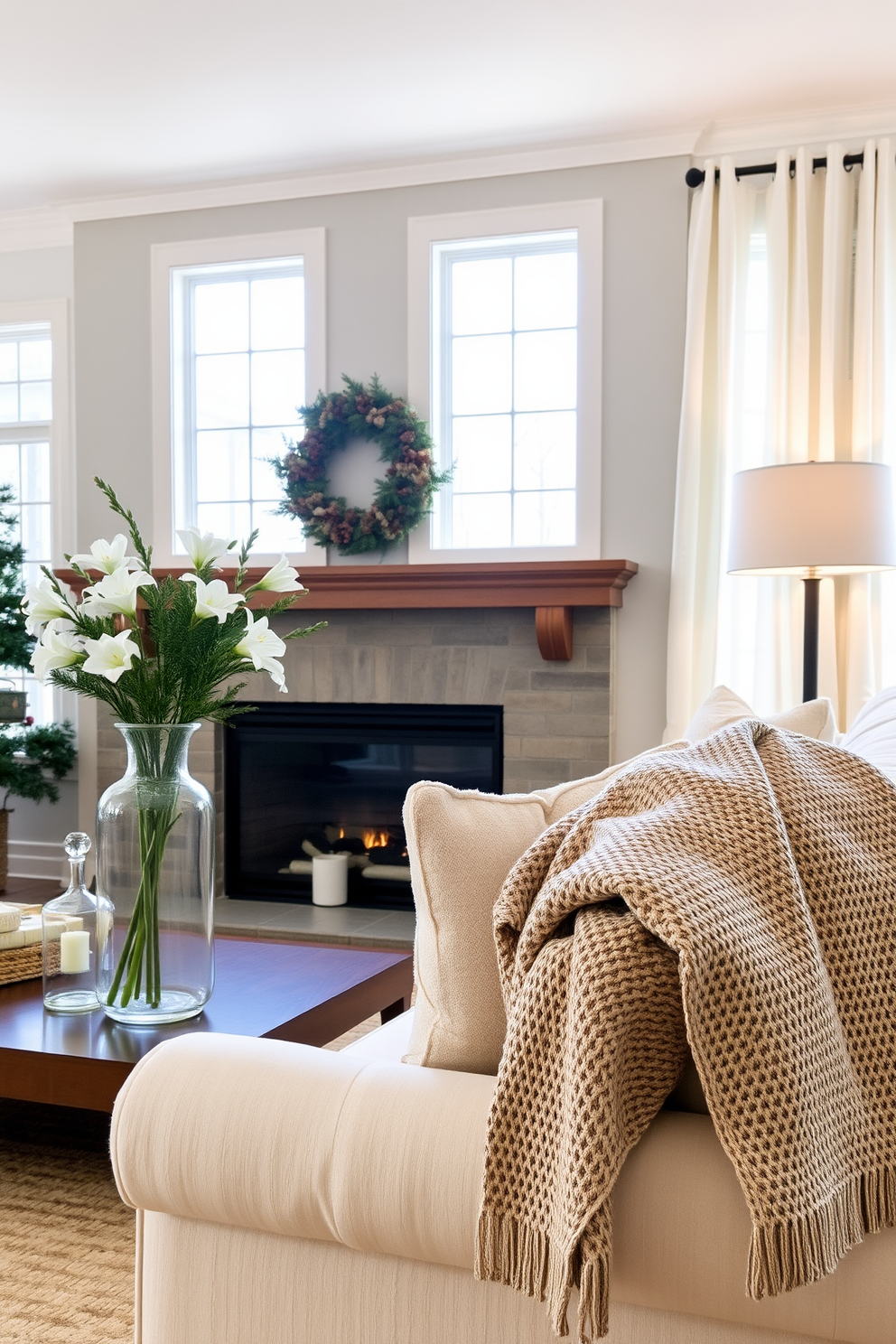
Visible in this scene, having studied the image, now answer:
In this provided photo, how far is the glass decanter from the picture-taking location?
2.18 metres

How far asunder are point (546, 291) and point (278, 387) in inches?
44.1

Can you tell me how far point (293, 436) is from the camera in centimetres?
478

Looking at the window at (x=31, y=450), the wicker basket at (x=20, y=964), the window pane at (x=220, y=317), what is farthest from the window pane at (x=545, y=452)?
the wicker basket at (x=20, y=964)

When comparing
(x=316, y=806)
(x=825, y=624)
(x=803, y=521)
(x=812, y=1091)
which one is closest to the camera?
(x=812, y=1091)

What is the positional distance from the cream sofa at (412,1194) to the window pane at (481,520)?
3.23m

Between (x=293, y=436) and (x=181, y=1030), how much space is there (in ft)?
10.3

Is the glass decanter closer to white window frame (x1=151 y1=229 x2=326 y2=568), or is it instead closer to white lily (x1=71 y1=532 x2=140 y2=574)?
white lily (x1=71 y1=532 x2=140 y2=574)

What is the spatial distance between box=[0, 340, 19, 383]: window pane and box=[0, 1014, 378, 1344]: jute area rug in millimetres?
3719

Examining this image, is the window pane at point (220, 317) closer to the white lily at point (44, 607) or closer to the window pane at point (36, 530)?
the window pane at point (36, 530)

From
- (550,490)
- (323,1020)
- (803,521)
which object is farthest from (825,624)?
(323,1020)

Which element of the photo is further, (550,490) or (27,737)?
(27,737)

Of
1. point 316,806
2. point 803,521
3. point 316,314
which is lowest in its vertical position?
point 316,806

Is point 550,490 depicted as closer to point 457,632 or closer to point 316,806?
point 457,632

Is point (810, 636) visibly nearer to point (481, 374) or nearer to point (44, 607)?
point (481, 374)
